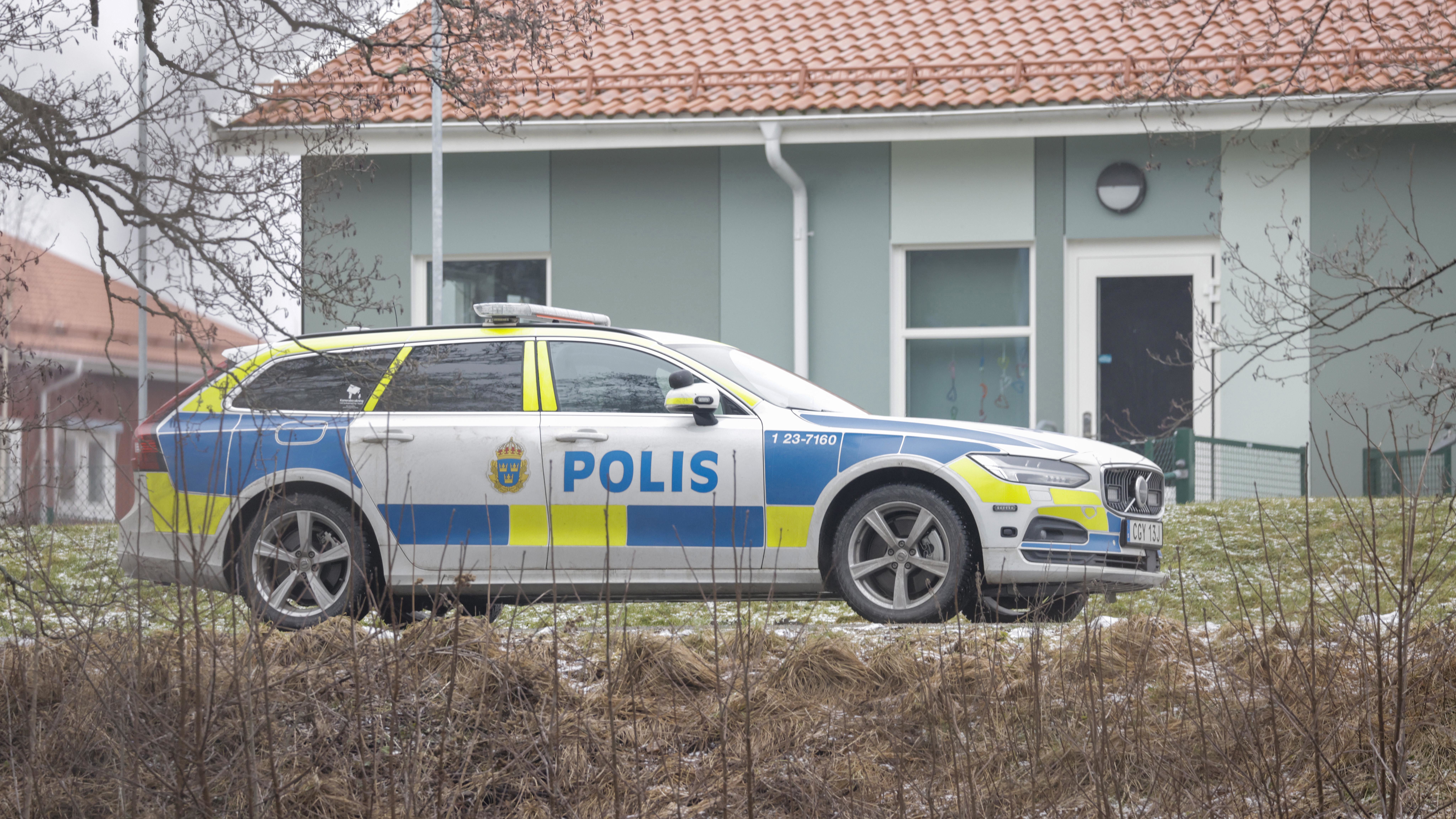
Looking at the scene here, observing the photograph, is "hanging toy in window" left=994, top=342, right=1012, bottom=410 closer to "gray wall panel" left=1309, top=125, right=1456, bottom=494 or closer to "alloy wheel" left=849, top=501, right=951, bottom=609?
"gray wall panel" left=1309, top=125, right=1456, bottom=494

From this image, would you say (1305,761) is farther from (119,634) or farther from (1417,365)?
(1417,365)

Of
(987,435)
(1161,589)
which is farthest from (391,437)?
(1161,589)

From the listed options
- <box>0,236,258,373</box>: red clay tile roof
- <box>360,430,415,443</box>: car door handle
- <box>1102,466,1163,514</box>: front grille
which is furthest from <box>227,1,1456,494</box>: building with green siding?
<box>360,430,415,443</box>: car door handle

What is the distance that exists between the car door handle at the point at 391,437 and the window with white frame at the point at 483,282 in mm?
7006

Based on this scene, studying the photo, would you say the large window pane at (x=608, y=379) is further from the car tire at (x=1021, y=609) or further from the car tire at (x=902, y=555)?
the car tire at (x=1021, y=609)

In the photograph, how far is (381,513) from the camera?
23.4 feet

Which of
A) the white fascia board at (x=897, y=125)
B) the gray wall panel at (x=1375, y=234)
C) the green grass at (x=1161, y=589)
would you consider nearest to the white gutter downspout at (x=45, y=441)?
the green grass at (x=1161, y=589)

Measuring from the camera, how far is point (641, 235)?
13.7 meters

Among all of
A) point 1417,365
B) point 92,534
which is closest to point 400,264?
point 92,534

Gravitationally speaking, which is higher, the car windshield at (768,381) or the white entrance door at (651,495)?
the car windshield at (768,381)

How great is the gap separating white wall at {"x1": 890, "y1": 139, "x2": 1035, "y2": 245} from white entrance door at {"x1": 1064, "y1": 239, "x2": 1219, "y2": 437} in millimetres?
620

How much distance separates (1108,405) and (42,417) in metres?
9.94

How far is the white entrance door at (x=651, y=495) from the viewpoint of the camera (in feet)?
22.4

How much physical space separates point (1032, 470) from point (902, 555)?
0.76 meters
